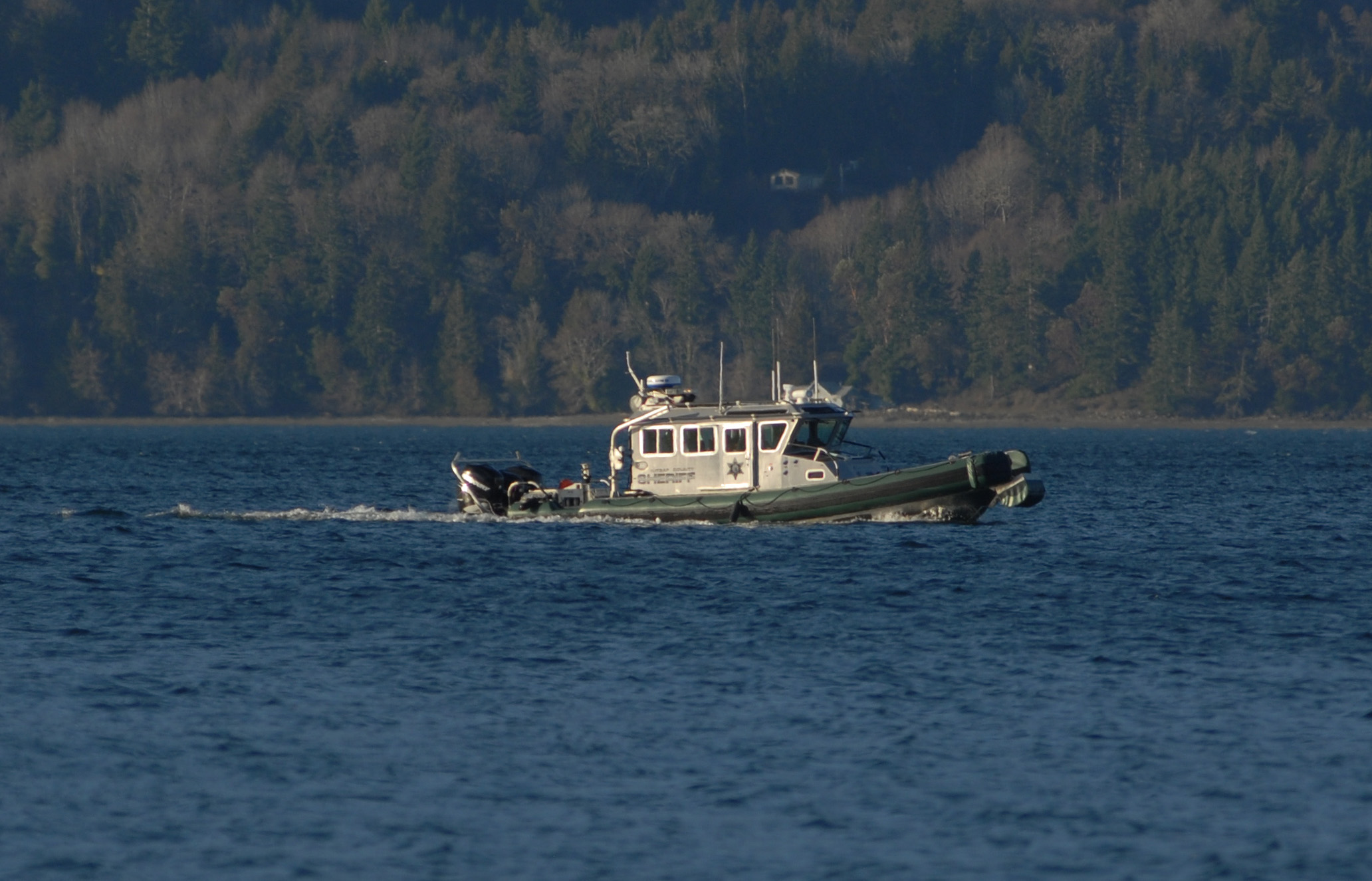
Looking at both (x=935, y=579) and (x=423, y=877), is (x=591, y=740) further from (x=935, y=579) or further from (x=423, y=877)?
(x=935, y=579)

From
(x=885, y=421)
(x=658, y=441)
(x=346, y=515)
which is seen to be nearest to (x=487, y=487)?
(x=658, y=441)

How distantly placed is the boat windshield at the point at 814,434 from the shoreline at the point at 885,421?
12121 cm

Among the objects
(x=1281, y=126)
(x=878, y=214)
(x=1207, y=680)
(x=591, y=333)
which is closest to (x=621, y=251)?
(x=591, y=333)

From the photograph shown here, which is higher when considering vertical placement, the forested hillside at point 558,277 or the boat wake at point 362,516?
the forested hillside at point 558,277

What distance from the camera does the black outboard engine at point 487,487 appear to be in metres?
45.9

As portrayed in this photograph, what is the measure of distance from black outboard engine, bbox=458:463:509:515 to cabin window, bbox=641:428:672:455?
4.78 meters

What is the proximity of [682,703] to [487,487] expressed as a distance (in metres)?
23.1

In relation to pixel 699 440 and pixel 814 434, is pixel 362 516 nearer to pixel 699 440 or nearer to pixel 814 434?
pixel 699 440

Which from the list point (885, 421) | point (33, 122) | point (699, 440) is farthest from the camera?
point (33, 122)

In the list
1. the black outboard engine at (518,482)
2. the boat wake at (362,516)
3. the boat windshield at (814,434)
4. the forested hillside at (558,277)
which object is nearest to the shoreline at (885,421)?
the forested hillside at (558,277)

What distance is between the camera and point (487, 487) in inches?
1807

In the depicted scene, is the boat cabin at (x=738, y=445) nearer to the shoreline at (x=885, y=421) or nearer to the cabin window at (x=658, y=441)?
the cabin window at (x=658, y=441)

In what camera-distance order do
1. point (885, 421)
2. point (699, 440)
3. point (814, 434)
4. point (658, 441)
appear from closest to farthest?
1. point (814, 434)
2. point (699, 440)
3. point (658, 441)
4. point (885, 421)

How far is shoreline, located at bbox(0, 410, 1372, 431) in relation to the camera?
164 metres
